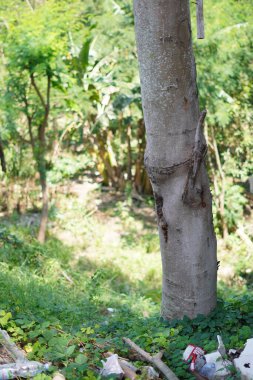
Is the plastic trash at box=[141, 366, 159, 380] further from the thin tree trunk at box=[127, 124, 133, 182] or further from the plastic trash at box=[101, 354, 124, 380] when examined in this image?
the thin tree trunk at box=[127, 124, 133, 182]

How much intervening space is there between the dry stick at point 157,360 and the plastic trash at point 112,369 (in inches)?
8.6

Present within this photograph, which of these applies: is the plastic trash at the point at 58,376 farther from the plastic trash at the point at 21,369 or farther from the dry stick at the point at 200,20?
the dry stick at the point at 200,20

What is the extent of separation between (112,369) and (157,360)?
28 cm

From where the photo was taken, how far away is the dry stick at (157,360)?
267cm

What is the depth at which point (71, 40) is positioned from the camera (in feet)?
30.2

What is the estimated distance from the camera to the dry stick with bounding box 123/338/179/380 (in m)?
2.67

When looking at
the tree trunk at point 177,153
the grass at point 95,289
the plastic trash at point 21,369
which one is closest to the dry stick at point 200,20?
the tree trunk at point 177,153

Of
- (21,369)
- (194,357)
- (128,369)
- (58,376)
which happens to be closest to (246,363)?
(194,357)

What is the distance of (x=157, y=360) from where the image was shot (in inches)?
109

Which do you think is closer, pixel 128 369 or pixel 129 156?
pixel 128 369

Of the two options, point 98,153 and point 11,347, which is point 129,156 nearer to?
point 98,153

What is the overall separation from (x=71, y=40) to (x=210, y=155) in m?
3.19

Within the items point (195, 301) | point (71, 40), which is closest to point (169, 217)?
point (195, 301)

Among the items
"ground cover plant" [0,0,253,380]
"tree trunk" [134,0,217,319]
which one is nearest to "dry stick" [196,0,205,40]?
"tree trunk" [134,0,217,319]
